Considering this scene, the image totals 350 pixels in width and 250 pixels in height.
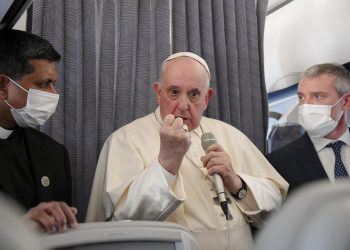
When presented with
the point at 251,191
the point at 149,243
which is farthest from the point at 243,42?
the point at 149,243

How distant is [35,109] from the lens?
2.39 m

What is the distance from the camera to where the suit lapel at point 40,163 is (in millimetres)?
2324

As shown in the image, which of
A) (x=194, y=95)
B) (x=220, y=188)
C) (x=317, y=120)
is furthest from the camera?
(x=317, y=120)

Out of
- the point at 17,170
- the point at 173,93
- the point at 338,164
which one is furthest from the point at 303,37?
the point at 17,170

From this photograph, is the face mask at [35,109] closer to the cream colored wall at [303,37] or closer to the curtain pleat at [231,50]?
the curtain pleat at [231,50]

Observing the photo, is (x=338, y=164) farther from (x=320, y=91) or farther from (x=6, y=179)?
(x=6, y=179)

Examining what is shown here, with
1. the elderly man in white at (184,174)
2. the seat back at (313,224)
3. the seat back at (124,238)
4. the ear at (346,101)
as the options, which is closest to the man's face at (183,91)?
the elderly man in white at (184,174)

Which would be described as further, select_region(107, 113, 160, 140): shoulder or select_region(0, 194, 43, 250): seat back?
select_region(107, 113, 160, 140): shoulder

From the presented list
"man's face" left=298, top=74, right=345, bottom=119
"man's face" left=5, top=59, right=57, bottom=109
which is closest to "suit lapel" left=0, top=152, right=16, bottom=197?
"man's face" left=5, top=59, right=57, bottom=109

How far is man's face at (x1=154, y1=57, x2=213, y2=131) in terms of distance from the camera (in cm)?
245

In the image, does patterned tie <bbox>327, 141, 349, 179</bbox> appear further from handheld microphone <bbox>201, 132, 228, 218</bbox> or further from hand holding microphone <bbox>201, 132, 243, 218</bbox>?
handheld microphone <bbox>201, 132, 228, 218</bbox>

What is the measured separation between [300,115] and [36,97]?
61.5 inches

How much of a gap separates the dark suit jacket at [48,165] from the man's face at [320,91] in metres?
1.48

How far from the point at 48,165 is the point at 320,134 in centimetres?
159
